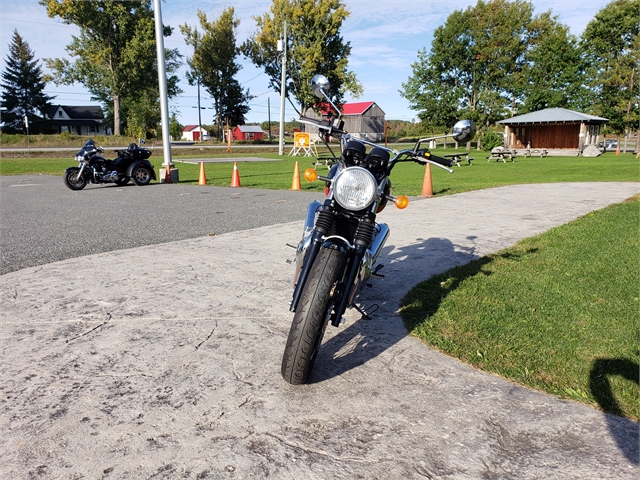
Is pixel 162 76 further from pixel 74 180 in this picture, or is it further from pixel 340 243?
pixel 340 243

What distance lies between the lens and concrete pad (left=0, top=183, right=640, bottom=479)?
2.26m

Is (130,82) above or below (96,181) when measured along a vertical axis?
above

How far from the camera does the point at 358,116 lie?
7712cm

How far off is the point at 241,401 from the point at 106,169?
44.0ft

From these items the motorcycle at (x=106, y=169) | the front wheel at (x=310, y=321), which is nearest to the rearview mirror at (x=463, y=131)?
the front wheel at (x=310, y=321)

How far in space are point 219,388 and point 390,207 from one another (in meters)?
7.51

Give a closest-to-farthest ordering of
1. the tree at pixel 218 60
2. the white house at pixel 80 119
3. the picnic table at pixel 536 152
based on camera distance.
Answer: the picnic table at pixel 536 152, the tree at pixel 218 60, the white house at pixel 80 119

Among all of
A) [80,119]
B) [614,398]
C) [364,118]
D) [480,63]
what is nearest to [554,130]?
[480,63]

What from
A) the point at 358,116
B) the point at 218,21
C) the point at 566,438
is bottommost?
the point at 566,438

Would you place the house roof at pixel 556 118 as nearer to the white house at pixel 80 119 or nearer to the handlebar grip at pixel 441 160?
the handlebar grip at pixel 441 160

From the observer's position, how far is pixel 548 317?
159 inches

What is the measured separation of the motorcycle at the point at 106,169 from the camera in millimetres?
13922

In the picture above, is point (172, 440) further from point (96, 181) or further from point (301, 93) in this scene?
point (301, 93)

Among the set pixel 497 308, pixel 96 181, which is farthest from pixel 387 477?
pixel 96 181
